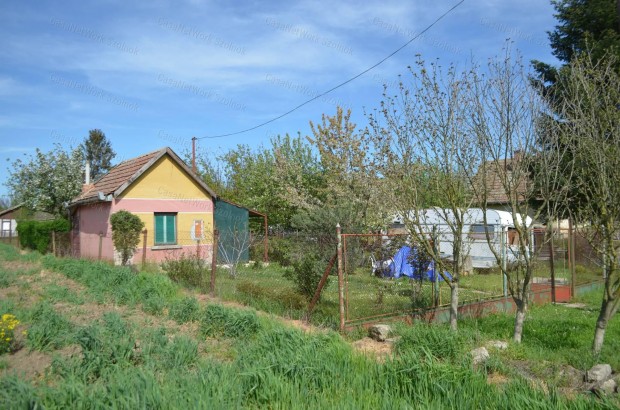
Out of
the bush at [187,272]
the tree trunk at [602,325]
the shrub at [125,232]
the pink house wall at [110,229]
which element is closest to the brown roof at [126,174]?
the pink house wall at [110,229]

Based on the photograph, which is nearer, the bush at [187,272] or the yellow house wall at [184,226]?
the bush at [187,272]

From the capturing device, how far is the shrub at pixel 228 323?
23.4 ft

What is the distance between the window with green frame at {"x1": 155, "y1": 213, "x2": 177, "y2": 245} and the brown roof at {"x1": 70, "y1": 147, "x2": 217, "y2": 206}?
1.88 m

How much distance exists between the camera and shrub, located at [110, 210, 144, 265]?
673 inches

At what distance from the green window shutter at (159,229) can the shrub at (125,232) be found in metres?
1.65

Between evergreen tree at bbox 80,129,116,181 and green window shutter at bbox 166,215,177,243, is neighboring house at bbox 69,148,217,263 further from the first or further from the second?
evergreen tree at bbox 80,129,116,181

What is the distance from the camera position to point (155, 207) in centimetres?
1923

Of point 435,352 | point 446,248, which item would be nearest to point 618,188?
point 435,352

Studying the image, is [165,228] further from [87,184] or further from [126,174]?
[87,184]

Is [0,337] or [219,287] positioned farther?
[219,287]

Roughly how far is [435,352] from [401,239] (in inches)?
126

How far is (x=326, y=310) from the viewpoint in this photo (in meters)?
8.59

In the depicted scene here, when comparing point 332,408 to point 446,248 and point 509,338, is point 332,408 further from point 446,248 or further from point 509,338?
point 446,248

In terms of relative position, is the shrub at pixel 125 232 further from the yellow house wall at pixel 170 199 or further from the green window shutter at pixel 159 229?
the green window shutter at pixel 159 229
